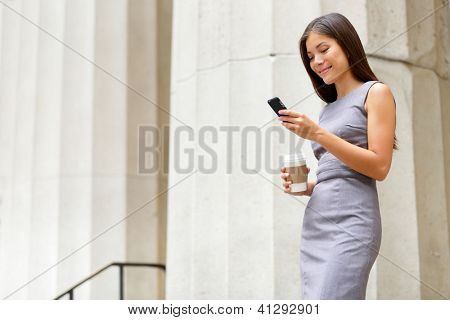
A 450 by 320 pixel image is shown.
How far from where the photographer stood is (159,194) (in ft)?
27.5

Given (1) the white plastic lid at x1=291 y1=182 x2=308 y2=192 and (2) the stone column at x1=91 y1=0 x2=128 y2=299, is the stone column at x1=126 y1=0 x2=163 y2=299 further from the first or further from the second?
(1) the white plastic lid at x1=291 y1=182 x2=308 y2=192

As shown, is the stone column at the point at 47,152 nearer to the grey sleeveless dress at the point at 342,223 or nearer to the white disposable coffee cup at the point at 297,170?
the white disposable coffee cup at the point at 297,170

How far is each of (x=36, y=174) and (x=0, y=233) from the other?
1009 mm

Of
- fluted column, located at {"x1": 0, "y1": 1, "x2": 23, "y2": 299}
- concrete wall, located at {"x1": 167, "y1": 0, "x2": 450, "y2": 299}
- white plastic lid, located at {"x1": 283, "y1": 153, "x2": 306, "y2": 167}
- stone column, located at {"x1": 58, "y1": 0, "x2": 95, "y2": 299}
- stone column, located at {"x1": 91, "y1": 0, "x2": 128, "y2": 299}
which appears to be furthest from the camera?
fluted column, located at {"x1": 0, "y1": 1, "x2": 23, "y2": 299}

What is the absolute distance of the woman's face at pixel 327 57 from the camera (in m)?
3.29

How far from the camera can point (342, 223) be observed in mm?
3109

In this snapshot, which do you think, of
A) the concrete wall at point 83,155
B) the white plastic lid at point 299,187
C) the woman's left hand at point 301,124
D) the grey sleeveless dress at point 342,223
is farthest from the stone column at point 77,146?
the woman's left hand at point 301,124

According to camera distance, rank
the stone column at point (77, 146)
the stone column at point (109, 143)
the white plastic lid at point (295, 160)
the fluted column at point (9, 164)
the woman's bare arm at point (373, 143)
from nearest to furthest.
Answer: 1. the woman's bare arm at point (373, 143)
2. the white plastic lid at point (295, 160)
3. the stone column at point (77, 146)
4. the stone column at point (109, 143)
5. the fluted column at point (9, 164)

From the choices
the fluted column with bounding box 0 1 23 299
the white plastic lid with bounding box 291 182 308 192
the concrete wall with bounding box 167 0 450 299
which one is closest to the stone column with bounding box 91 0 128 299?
the fluted column with bounding box 0 1 23 299

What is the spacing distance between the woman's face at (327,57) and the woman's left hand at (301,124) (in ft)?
1.27

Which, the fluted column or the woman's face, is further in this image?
the fluted column

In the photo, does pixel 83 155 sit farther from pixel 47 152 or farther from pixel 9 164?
pixel 9 164

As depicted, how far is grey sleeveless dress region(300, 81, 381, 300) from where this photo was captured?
303 centimetres
